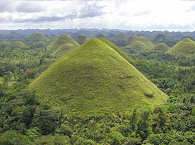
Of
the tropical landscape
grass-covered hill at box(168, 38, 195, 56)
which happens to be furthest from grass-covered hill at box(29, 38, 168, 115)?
grass-covered hill at box(168, 38, 195, 56)

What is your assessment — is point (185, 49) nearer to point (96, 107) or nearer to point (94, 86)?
point (94, 86)

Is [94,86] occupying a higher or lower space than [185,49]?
lower

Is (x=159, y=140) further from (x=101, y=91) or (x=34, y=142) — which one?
(x=101, y=91)

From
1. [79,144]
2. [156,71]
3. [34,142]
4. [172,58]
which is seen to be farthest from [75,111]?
[172,58]

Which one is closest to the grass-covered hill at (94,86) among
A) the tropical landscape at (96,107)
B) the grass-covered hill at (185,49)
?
the tropical landscape at (96,107)

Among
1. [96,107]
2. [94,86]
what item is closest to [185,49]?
[94,86]

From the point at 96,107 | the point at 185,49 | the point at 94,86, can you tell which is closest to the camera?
the point at 96,107

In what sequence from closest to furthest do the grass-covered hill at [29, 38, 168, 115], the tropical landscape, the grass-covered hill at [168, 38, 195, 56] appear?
the tropical landscape, the grass-covered hill at [29, 38, 168, 115], the grass-covered hill at [168, 38, 195, 56]

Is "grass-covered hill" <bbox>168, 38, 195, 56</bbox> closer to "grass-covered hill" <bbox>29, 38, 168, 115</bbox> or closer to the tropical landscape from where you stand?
the tropical landscape

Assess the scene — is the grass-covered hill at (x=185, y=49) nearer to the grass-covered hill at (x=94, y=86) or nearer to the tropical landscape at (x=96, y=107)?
the tropical landscape at (x=96, y=107)
